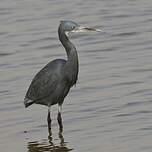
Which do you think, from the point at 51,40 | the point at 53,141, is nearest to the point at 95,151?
the point at 53,141

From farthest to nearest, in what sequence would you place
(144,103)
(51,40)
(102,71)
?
(51,40), (102,71), (144,103)

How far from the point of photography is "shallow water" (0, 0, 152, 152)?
33.0 ft

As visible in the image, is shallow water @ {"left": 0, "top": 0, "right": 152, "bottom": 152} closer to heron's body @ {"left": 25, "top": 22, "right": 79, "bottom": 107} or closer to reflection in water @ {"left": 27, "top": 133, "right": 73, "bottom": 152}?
reflection in water @ {"left": 27, "top": 133, "right": 73, "bottom": 152}

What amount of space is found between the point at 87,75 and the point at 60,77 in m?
2.29

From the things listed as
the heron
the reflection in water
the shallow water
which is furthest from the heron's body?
the reflection in water

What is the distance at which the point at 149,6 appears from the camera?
707 inches

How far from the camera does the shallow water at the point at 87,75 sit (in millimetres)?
10070

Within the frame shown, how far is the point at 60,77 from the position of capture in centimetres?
1077

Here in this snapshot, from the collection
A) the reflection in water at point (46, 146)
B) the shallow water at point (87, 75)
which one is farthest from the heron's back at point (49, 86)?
the reflection in water at point (46, 146)

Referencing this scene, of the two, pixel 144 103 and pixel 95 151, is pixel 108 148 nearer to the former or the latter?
pixel 95 151

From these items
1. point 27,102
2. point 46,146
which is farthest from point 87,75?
point 46,146

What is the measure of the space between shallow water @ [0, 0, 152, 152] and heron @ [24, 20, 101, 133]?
0.89 ft

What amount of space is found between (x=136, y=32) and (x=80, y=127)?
18.8 feet

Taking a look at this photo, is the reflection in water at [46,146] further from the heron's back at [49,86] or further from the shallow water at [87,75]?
the heron's back at [49,86]
